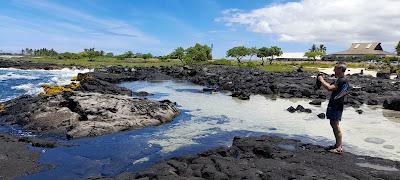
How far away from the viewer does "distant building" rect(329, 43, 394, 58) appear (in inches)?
5221

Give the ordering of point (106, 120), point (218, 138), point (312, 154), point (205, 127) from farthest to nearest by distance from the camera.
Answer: point (205, 127) → point (106, 120) → point (218, 138) → point (312, 154)

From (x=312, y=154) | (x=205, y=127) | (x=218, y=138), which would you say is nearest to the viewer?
(x=312, y=154)

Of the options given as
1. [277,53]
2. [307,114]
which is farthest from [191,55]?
[307,114]

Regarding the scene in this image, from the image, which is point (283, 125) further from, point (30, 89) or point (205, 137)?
point (30, 89)

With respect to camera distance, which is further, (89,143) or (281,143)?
(89,143)

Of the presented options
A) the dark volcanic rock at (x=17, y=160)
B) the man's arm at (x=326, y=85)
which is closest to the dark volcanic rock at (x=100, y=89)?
the dark volcanic rock at (x=17, y=160)

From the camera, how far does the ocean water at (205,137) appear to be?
1423 centimetres

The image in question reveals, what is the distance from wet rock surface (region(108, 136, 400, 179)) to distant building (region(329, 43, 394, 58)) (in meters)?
130

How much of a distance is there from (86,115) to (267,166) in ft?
41.2

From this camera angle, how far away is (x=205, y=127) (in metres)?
22.2

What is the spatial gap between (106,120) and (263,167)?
11.5m

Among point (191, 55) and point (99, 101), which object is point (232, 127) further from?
point (191, 55)

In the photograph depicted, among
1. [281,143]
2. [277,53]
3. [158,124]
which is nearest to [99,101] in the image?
[158,124]

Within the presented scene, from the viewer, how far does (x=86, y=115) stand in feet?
69.3
